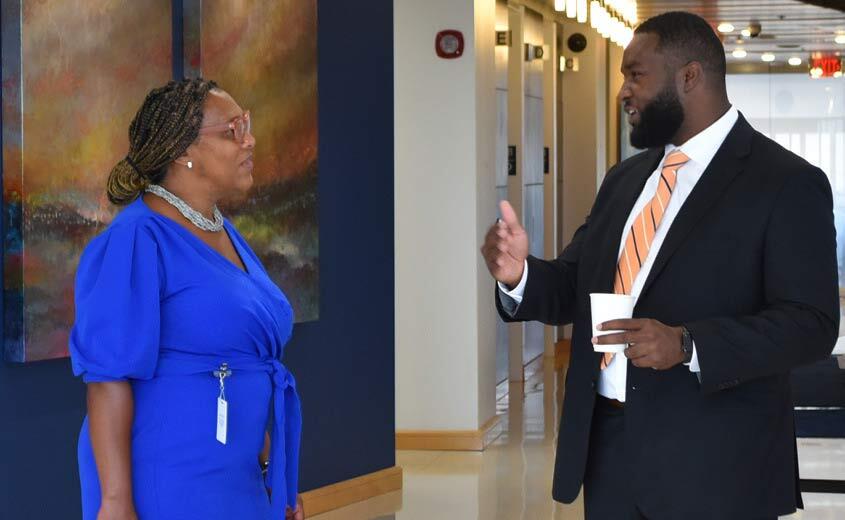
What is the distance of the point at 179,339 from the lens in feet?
8.41

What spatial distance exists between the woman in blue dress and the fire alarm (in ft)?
16.5

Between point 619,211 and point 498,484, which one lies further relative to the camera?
point 498,484

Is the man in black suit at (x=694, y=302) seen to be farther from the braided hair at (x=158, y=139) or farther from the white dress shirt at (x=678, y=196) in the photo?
the braided hair at (x=158, y=139)

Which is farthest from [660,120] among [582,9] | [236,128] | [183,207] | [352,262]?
[582,9]

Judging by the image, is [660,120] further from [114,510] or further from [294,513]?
[114,510]

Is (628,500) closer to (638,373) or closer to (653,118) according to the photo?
(638,373)

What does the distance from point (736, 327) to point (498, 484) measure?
4.54m

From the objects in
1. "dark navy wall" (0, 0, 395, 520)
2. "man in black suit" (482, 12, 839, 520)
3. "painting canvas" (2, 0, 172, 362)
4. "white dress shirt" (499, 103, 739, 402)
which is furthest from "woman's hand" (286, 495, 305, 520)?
"dark navy wall" (0, 0, 395, 520)

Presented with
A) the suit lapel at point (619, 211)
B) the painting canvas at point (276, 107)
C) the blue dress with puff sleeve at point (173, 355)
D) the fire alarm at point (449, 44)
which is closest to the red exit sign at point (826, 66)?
the fire alarm at point (449, 44)

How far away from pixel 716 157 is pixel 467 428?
17.7 ft

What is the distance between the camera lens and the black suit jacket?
2445 mm

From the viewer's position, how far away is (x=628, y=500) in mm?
2607

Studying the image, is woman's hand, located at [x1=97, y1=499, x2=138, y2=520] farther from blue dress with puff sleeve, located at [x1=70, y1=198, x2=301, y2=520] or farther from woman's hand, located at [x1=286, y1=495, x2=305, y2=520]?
woman's hand, located at [x1=286, y1=495, x2=305, y2=520]

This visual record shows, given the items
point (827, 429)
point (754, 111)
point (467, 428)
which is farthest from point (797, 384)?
point (754, 111)
